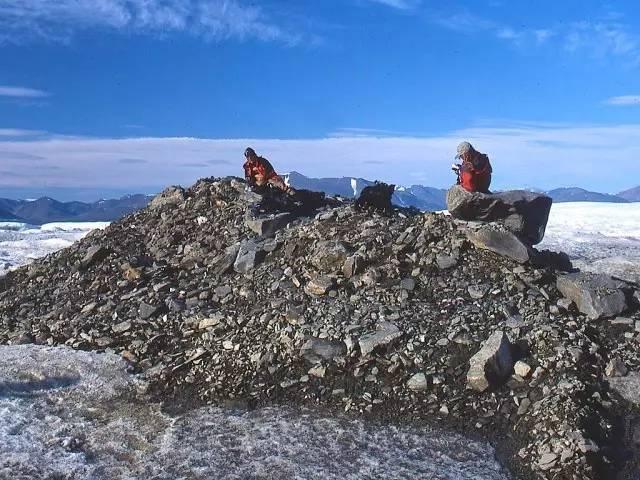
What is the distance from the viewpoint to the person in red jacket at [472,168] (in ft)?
42.9

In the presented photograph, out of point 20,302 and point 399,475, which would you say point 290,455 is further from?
point 20,302

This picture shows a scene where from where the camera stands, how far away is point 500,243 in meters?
11.7

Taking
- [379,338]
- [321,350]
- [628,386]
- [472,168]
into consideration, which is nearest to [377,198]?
[472,168]

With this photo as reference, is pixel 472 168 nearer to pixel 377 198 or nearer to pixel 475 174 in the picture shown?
pixel 475 174

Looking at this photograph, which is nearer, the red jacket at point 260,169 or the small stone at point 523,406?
the small stone at point 523,406

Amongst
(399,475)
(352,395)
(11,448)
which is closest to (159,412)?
(11,448)

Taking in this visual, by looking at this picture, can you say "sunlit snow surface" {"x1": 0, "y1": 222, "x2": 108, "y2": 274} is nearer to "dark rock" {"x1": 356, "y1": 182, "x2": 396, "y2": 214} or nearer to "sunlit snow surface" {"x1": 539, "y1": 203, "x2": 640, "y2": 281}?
"dark rock" {"x1": 356, "y1": 182, "x2": 396, "y2": 214}

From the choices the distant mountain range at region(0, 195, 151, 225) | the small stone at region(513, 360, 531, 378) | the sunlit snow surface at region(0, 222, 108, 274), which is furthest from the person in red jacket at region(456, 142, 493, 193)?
the distant mountain range at region(0, 195, 151, 225)

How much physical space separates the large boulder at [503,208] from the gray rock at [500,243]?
2.75 feet

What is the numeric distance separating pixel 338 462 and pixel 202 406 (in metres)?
2.68

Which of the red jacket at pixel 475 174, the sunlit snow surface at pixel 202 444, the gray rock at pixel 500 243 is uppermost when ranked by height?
the red jacket at pixel 475 174

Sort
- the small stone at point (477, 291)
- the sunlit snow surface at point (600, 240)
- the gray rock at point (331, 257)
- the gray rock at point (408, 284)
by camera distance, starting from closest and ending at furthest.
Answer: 1. the small stone at point (477, 291)
2. the gray rock at point (408, 284)
3. the gray rock at point (331, 257)
4. the sunlit snow surface at point (600, 240)

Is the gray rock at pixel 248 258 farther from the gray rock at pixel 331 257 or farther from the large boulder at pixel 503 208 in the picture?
the large boulder at pixel 503 208

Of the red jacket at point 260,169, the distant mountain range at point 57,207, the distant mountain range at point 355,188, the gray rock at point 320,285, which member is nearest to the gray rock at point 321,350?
the gray rock at point 320,285
